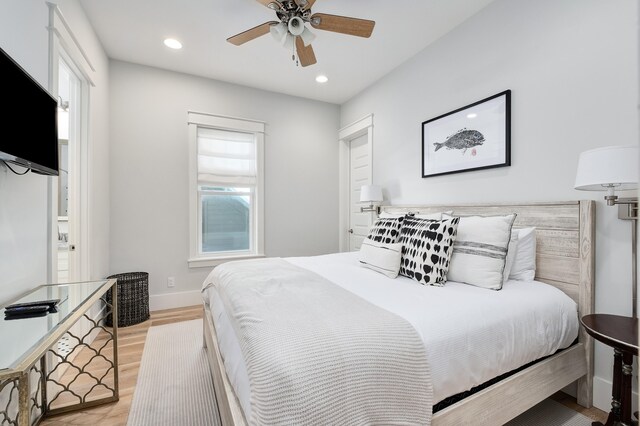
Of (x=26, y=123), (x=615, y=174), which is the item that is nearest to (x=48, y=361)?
(x=26, y=123)

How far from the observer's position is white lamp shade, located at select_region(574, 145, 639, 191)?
132 cm

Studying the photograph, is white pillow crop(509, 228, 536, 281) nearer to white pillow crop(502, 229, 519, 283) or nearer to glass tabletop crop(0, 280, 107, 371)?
white pillow crop(502, 229, 519, 283)

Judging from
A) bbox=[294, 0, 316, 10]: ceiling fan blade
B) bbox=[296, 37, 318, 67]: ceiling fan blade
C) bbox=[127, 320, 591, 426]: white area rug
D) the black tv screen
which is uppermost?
bbox=[294, 0, 316, 10]: ceiling fan blade

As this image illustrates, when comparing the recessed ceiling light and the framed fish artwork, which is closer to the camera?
the framed fish artwork

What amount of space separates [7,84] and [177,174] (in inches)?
90.2

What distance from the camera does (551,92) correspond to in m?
1.92

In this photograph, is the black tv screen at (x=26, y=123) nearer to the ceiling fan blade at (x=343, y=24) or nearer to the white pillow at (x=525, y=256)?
the ceiling fan blade at (x=343, y=24)

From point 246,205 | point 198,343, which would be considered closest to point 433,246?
point 198,343

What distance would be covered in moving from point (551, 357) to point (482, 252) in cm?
63

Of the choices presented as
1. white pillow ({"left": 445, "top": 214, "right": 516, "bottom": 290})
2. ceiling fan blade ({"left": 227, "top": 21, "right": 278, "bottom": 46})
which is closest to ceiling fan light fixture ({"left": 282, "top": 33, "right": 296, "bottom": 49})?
ceiling fan blade ({"left": 227, "top": 21, "right": 278, "bottom": 46})

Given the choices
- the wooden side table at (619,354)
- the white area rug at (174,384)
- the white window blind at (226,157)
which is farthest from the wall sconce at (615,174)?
the white window blind at (226,157)

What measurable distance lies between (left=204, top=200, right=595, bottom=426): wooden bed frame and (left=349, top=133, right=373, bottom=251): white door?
1.96 meters

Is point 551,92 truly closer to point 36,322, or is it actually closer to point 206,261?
point 36,322

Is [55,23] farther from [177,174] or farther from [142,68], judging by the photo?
[177,174]
